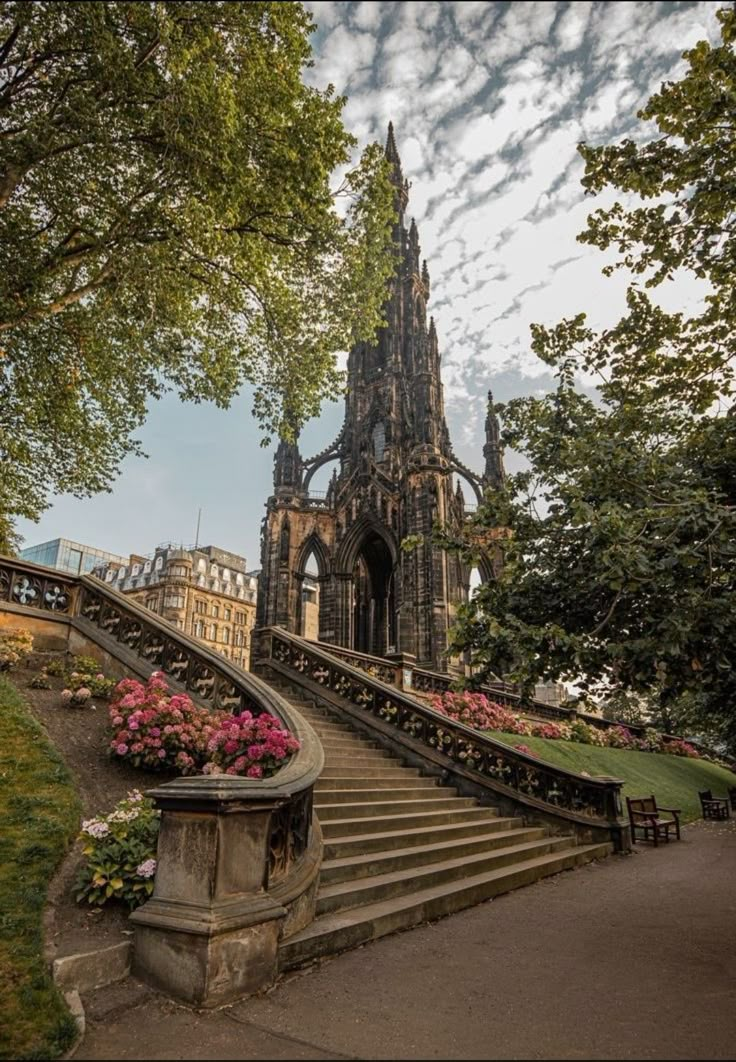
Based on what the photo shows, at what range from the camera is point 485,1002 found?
3.80 metres

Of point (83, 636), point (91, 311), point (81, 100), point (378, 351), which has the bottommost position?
point (83, 636)

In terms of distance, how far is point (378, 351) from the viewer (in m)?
44.2

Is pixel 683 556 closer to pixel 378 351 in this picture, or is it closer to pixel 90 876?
pixel 90 876

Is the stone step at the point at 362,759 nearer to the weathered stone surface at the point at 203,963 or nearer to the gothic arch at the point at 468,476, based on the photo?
the weathered stone surface at the point at 203,963

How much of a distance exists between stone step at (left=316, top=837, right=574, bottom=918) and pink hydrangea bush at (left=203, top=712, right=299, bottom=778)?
1.39 meters

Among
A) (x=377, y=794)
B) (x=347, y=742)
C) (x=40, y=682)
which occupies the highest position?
(x=40, y=682)

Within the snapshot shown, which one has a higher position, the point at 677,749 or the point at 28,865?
the point at 28,865

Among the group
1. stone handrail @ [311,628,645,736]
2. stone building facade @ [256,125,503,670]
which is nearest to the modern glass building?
stone building facade @ [256,125,503,670]

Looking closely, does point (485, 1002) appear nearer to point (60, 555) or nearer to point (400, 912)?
point (400, 912)

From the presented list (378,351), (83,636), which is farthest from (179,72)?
(378,351)

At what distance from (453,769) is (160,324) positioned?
1207 cm

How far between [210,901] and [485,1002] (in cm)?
194

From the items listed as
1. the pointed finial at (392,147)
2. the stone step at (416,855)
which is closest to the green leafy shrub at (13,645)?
the stone step at (416,855)

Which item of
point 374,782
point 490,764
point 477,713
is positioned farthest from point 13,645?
point 477,713
